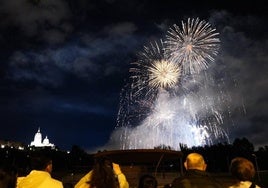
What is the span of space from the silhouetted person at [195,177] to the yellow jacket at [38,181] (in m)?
2.00

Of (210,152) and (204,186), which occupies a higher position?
(210,152)

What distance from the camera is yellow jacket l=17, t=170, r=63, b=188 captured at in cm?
539

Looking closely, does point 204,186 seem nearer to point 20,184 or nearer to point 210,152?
point 20,184

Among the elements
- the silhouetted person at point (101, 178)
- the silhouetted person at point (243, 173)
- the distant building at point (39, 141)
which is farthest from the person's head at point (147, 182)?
the distant building at point (39, 141)

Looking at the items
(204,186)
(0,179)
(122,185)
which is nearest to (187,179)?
(204,186)

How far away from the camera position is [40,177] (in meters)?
5.45

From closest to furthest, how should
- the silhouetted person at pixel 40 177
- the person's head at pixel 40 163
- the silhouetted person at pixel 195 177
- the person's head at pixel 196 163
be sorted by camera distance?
1. the silhouetted person at pixel 195 177
2. the person's head at pixel 196 163
3. the silhouetted person at pixel 40 177
4. the person's head at pixel 40 163

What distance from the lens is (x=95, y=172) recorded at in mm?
5551

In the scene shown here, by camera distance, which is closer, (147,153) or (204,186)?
(204,186)

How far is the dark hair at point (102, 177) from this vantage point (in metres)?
5.42

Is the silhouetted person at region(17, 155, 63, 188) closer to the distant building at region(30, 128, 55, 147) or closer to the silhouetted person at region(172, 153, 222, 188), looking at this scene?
the silhouetted person at region(172, 153, 222, 188)

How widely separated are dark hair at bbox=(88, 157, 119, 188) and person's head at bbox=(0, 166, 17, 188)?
1.24 m

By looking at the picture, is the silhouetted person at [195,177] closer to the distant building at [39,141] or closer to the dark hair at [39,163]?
the dark hair at [39,163]

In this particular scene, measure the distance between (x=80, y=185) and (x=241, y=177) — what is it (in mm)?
2705
